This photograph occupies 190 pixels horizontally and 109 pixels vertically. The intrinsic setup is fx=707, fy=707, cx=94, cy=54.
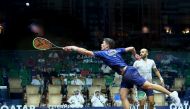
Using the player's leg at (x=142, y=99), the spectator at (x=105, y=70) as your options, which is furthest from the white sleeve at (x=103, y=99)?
the player's leg at (x=142, y=99)

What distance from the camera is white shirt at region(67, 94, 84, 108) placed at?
16.3m

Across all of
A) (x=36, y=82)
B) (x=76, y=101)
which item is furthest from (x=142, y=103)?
(x=36, y=82)

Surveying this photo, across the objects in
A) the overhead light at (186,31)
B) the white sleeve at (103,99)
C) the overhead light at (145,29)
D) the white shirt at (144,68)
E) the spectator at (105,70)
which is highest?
the overhead light at (145,29)

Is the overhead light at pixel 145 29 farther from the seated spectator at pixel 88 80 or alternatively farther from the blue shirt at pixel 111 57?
the blue shirt at pixel 111 57

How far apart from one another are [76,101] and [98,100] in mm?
520

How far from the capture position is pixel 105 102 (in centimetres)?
1647

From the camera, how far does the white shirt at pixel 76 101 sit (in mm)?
16312

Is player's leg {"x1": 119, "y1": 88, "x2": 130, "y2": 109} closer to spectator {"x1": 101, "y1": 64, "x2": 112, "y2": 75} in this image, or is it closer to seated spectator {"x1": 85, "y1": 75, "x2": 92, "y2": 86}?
seated spectator {"x1": 85, "y1": 75, "x2": 92, "y2": 86}

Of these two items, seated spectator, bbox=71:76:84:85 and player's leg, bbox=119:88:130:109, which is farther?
seated spectator, bbox=71:76:84:85

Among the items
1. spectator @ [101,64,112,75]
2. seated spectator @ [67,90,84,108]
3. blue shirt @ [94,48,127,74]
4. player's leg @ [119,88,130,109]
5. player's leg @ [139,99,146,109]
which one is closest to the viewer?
blue shirt @ [94,48,127,74]

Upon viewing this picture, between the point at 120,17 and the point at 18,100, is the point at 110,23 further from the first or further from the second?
the point at 18,100

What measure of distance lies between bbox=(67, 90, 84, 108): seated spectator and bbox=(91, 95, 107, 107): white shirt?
26 centimetres

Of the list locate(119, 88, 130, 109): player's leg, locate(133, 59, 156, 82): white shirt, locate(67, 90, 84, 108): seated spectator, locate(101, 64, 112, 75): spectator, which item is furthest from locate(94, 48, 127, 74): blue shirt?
locate(101, 64, 112, 75): spectator

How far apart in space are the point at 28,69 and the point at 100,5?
7.93 feet
